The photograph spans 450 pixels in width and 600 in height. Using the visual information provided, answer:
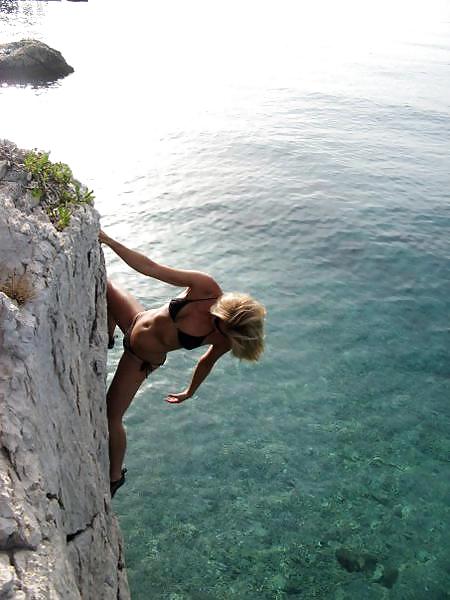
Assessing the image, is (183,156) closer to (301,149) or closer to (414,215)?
(301,149)

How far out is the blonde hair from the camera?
6.70 meters

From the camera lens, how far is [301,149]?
32625 mm

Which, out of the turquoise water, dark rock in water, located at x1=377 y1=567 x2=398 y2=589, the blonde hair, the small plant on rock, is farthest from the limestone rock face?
dark rock in water, located at x1=377 y1=567 x2=398 y2=589

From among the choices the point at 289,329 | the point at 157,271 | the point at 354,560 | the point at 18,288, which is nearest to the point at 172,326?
the point at 157,271

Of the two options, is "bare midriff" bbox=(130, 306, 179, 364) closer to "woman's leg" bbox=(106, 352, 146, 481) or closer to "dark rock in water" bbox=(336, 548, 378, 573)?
"woman's leg" bbox=(106, 352, 146, 481)

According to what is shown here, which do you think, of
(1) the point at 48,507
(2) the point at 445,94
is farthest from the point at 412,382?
(2) the point at 445,94

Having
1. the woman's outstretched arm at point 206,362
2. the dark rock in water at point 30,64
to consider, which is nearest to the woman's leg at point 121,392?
the woman's outstretched arm at point 206,362

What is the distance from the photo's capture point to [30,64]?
144 feet

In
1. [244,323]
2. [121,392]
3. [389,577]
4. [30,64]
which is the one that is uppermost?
[30,64]

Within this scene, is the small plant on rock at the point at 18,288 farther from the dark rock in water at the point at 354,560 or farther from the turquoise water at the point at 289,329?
the dark rock in water at the point at 354,560

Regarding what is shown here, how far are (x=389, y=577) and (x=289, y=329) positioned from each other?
761 centimetres

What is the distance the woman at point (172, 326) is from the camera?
6781 mm

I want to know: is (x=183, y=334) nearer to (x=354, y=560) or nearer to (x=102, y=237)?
(x=102, y=237)

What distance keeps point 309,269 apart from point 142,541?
1210 cm
